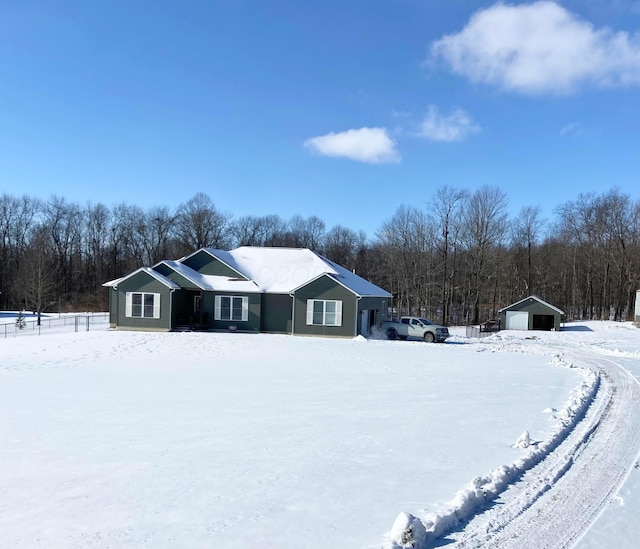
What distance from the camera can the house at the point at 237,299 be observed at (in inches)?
1189

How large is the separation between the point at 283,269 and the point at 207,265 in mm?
4768

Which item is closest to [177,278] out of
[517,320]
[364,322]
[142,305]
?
[142,305]

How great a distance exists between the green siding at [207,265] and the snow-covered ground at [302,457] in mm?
16515

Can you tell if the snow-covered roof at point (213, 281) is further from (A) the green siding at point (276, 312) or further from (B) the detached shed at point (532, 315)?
(B) the detached shed at point (532, 315)

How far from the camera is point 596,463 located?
7.66 metres

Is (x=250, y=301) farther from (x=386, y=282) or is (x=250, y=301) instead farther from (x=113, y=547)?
(x=386, y=282)

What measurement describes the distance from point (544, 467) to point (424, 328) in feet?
77.6

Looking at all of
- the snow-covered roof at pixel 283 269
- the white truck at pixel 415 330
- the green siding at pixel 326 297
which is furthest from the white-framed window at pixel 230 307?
the white truck at pixel 415 330

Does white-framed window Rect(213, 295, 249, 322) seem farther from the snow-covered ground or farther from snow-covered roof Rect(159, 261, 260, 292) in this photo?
the snow-covered ground

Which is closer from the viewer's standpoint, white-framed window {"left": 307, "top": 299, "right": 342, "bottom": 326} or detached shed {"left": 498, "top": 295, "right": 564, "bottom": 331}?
white-framed window {"left": 307, "top": 299, "right": 342, "bottom": 326}

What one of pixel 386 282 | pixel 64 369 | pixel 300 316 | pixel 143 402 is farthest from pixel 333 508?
pixel 386 282

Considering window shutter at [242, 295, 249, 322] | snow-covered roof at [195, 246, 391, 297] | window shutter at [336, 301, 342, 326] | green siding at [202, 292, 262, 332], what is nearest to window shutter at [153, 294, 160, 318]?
green siding at [202, 292, 262, 332]

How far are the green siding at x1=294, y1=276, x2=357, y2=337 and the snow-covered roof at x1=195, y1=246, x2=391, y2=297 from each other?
36 centimetres

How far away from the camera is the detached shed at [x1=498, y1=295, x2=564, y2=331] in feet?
141
